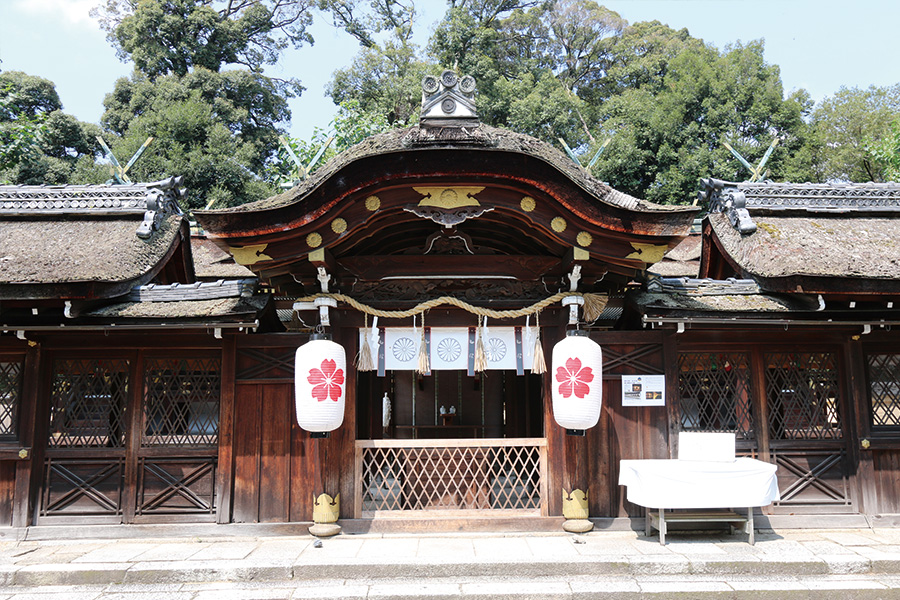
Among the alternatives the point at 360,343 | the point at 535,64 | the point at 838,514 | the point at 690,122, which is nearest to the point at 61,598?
the point at 360,343

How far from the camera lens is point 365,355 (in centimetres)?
771

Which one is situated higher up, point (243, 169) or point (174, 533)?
point (243, 169)

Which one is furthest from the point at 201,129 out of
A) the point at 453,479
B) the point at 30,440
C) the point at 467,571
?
the point at 467,571

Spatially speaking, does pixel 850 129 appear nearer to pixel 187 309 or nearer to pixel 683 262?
pixel 683 262

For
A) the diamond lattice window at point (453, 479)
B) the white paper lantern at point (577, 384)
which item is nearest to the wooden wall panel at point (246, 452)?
the diamond lattice window at point (453, 479)

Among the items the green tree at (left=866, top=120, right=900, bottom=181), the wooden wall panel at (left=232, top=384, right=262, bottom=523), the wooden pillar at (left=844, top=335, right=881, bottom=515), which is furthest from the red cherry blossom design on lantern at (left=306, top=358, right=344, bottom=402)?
the green tree at (left=866, top=120, right=900, bottom=181)

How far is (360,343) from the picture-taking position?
7855 mm

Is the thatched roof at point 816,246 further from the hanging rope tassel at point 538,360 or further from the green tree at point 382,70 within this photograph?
the green tree at point 382,70

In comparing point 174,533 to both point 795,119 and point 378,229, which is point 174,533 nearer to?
point 378,229

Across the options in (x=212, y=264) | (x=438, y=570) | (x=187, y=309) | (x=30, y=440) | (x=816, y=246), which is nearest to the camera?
(x=438, y=570)

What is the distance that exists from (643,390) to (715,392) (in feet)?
3.51

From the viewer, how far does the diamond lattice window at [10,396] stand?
310 inches

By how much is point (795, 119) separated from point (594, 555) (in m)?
24.0

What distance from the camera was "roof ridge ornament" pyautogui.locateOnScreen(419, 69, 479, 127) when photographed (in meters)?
7.52
